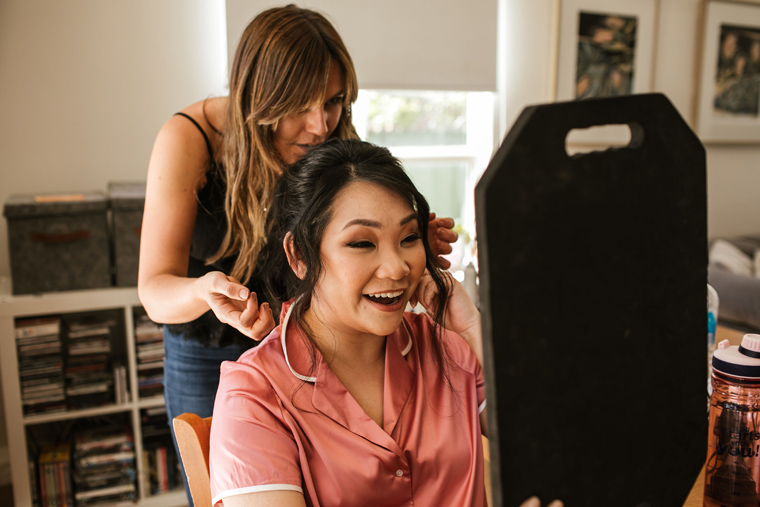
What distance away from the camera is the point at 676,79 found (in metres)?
3.68

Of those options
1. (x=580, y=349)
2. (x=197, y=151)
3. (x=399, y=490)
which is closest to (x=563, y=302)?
(x=580, y=349)

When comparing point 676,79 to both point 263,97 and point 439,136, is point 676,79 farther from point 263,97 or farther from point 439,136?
point 263,97

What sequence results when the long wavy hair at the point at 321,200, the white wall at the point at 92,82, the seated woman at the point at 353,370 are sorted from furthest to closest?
the white wall at the point at 92,82, the long wavy hair at the point at 321,200, the seated woman at the point at 353,370

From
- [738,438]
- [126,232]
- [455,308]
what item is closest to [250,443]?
[455,308]

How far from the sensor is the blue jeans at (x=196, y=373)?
1.40 metres

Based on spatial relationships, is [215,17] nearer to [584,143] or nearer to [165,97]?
[165,97]

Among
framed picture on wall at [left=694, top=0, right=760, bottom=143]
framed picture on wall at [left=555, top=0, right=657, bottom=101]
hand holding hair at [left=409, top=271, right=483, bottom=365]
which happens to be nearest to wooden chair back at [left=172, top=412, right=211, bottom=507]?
hand holding hair at [left=409, top=271, right=483, bottom=365]

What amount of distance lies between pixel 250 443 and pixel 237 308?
233 millimetres

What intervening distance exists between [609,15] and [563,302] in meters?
3.44

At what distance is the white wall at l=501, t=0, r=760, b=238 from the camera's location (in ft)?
10.5

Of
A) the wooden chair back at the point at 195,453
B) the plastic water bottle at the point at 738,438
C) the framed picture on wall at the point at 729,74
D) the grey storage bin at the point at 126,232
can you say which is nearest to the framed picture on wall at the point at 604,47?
the framed picture on wall at the point at 729,74

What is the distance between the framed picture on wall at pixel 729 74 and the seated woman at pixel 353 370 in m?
3.41

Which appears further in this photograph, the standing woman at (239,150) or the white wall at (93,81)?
the white wall at (93,81)

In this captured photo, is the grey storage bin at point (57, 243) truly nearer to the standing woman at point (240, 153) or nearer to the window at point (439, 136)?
the standing woman at point (240, 153)
